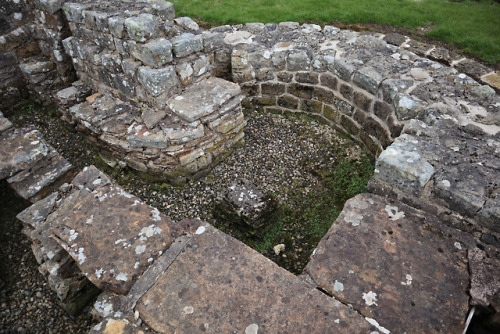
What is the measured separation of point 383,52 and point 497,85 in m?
1.90

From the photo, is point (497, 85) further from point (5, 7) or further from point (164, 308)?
point (5, 7)

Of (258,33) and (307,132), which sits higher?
(258,33)

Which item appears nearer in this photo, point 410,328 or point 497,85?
point 410,328

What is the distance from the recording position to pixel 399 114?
434cm

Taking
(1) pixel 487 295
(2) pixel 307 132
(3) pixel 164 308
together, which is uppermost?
(1) pixel 487 295

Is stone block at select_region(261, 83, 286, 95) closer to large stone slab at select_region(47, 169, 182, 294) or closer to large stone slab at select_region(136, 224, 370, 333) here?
large stone slab at select_region(47, 169, 182, 294)

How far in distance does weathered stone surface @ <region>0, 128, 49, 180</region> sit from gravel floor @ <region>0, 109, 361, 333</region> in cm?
55

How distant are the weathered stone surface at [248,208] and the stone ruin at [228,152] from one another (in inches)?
34.2

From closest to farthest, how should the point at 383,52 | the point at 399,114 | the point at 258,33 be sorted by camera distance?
1. the point at 399,114
2. the point at 383,52
3. the point at 258,33

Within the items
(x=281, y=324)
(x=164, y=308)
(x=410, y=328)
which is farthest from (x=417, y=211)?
(x=164, y=308)

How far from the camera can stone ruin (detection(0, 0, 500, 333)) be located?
8.18 ft

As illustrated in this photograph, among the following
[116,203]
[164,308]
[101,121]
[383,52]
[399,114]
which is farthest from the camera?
[383,52]

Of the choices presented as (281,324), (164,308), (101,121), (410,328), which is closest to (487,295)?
(410,328)

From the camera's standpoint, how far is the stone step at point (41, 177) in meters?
4.13
